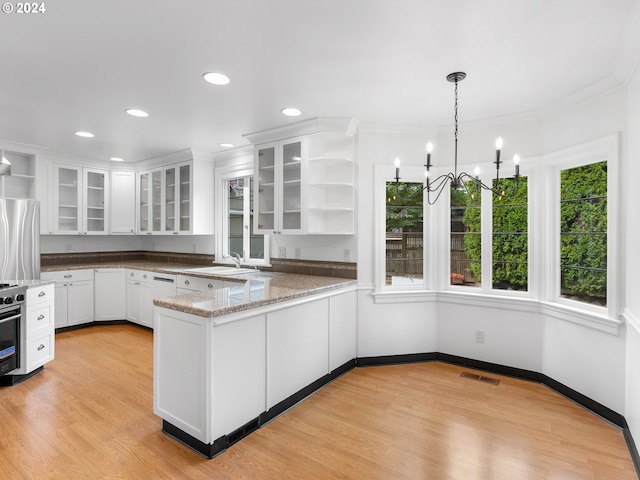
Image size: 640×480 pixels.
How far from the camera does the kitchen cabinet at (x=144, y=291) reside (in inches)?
182

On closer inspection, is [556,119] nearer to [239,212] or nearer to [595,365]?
[595,365]

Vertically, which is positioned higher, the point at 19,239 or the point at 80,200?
the point at 80,200

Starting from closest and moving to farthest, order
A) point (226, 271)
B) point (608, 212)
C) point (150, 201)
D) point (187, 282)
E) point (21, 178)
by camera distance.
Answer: point (608, 212), point (187, 282), point (226, 271), point (21, 178), point (150, 201)

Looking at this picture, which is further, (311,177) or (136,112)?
(311,177)

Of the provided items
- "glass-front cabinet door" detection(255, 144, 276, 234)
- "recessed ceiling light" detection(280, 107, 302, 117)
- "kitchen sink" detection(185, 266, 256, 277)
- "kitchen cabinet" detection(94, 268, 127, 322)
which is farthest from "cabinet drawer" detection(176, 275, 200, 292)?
"recessed ceiling light" detection(280, 107, 302, 117)

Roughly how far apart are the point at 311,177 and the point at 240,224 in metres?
1.70

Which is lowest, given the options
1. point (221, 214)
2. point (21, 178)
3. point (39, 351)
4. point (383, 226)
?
point (39, 351)

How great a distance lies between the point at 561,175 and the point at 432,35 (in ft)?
6.59

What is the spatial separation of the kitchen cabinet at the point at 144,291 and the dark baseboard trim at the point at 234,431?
7.88 ft

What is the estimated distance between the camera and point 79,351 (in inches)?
160

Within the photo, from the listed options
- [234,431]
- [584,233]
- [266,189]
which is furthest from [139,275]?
[584,233]

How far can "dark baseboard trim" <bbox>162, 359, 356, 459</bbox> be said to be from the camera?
216 cm

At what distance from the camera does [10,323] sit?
9.99 ft

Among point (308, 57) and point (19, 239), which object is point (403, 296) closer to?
point (308, 57)
